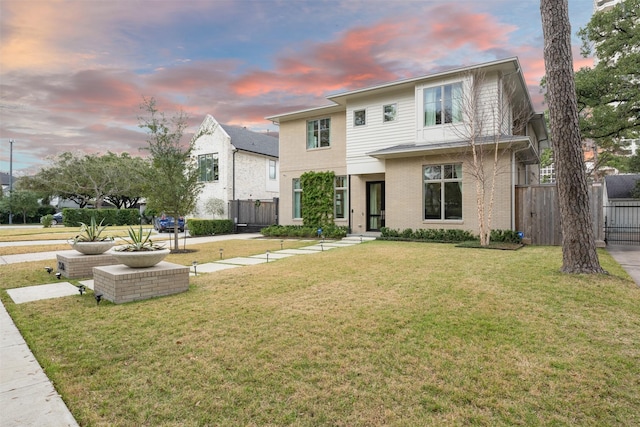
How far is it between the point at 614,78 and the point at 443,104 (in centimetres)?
850

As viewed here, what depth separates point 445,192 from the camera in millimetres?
13438

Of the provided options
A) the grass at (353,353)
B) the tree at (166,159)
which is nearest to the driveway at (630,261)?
the grass at (353,353)

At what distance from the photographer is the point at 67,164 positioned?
35.8 meters

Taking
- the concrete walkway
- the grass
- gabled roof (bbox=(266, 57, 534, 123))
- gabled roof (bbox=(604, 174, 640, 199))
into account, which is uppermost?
gabled roof (bbox=(266, 57, 534, 123))

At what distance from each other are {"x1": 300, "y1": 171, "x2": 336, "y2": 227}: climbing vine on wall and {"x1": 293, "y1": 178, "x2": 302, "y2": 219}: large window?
727 millimetres

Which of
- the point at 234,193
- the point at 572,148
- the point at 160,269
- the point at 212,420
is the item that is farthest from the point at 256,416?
the point at 234,193

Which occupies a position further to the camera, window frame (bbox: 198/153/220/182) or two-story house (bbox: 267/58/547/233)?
window frame (bbox: 198/153/220/182)

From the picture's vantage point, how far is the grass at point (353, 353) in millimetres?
2365

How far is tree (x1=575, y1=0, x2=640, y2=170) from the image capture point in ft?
49.3

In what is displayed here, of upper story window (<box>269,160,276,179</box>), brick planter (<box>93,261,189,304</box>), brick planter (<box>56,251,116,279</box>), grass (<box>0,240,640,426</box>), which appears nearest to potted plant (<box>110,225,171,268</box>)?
brick planter (<box>93,261,189,304</box>)

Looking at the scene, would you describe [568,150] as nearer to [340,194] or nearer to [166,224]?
[340,194]

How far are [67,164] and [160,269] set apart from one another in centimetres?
3911

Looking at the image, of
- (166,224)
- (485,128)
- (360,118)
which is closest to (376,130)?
(360,118)

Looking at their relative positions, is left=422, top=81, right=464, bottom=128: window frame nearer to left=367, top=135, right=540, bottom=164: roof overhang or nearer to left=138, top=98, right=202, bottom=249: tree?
left=367, top=135, right=540, bottom=164: roof overhang
